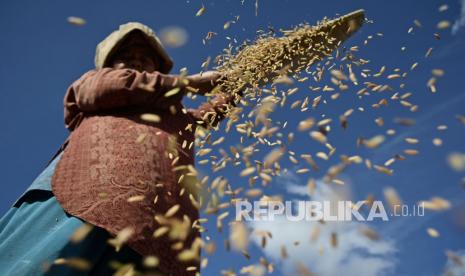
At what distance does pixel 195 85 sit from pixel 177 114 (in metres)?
0.20

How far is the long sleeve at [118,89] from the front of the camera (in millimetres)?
2580

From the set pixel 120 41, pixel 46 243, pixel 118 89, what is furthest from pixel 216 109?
pixel 46 243

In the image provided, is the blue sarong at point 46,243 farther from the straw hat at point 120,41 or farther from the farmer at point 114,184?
the straw hat at point 120,41

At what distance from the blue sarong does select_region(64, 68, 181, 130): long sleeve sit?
482mm

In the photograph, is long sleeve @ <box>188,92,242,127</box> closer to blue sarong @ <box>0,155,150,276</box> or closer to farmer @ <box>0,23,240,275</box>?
farmer @ <box>0,23,240,275</box>

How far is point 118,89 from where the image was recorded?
256cm

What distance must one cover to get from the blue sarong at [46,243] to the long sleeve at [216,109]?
861 millimetres

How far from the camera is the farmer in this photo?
2.23 m

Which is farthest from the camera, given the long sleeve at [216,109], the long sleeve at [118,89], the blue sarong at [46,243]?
the long sleeve at [216,109]

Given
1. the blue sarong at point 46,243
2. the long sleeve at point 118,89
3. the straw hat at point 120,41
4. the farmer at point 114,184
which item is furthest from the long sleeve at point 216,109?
the blue sarong at point 46,243

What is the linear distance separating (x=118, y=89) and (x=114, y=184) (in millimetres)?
529

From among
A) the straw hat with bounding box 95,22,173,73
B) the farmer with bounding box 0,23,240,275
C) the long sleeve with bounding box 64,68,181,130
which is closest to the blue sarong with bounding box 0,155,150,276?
the farmer with bounding box 0,23,240,275

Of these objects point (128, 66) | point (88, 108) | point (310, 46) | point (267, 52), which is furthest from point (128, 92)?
point (310, 46)

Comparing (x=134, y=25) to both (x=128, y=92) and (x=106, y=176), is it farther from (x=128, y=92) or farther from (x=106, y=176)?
(x=106, y=176)
